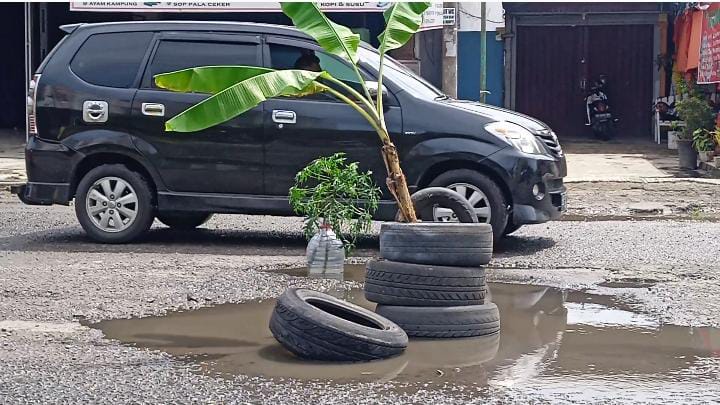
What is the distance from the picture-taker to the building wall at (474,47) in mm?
19891

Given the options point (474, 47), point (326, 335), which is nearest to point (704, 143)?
point (474, 47)

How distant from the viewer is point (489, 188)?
27.3 ft

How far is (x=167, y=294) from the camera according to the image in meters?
6.70

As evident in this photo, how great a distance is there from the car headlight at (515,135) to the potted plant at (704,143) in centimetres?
734

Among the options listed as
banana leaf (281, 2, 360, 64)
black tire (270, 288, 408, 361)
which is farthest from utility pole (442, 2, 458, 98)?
black tire (270, 288, 408, 361)

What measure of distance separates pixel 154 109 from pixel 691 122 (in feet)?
31.7

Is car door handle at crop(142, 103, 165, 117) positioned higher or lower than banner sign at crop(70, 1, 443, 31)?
lower

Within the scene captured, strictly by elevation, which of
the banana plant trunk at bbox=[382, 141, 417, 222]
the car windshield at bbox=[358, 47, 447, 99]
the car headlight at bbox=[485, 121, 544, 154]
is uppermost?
the car windshield at bbox=[358, 47, 447, 99]

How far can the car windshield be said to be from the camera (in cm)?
856

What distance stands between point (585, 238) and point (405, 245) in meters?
3.93

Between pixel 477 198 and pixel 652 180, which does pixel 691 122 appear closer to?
pixel 652 180

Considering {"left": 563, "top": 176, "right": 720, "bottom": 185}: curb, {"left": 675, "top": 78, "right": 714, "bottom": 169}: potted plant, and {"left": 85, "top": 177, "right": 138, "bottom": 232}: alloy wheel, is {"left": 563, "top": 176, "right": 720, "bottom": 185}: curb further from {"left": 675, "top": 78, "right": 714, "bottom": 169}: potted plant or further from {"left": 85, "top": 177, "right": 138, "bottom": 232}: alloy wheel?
{"left": 85, "top": 177, "right": 138, "bottom": 232}: alloy wheel

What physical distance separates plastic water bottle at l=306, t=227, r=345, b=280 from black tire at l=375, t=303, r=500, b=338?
1.77m

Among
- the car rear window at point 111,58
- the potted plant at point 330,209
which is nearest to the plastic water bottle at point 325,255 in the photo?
the potted plant at point 330,209
